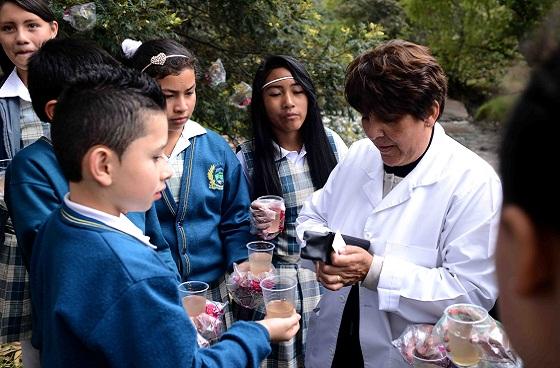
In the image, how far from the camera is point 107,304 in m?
1.52

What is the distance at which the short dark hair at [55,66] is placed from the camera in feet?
7.59

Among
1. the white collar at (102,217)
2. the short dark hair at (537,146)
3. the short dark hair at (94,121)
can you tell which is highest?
the short dark hair at (537,146)

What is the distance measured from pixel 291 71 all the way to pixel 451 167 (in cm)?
138

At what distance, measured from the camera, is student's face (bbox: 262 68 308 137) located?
131 inches

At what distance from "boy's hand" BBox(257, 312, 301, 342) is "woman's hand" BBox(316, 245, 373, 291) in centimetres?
31

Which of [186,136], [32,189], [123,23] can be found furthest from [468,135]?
[32,189]

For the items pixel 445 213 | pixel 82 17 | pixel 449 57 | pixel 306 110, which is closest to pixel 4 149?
pixel 82 17

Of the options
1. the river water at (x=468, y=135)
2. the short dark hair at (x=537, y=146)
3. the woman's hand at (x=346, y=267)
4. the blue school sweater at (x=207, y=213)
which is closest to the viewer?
the short dark hair at (x=537, y=146)

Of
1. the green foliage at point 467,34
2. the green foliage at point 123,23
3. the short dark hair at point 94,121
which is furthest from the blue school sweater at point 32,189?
the green foliage at point 467,34

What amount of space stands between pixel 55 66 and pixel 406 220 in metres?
1.58

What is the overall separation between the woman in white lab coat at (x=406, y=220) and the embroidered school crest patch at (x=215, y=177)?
0.76 metres

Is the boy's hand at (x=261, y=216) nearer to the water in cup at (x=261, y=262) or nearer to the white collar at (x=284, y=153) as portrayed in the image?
the water in cup at (x=261, y=262)

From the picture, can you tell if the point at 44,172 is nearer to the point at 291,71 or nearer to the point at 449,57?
the point at 291,71

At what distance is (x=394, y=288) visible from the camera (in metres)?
2.20
